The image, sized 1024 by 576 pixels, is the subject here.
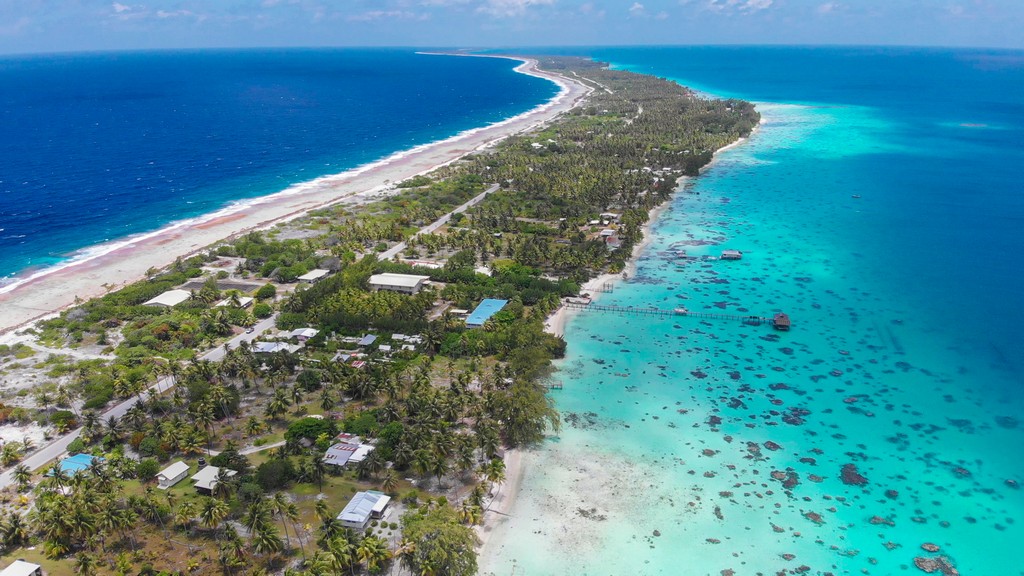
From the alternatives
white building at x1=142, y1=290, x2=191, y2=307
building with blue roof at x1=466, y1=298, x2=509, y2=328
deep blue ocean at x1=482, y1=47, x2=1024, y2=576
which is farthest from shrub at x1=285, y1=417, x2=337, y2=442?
white building at x1=142, y1=290, x2=191, y2=307

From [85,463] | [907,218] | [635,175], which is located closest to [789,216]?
[907,218]

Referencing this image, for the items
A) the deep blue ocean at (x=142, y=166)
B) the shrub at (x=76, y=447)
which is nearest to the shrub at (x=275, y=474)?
the shrub at (x=76, y=447)

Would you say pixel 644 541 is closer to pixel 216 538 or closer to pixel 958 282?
pixel 216 538

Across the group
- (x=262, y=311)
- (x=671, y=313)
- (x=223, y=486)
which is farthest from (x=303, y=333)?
(x=671, y=313)

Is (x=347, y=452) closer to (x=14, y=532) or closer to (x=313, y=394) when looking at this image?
(x=313, y=394)

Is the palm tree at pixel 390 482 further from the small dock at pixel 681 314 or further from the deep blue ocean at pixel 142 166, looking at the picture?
the deep blue ocean at pixel 142 166
